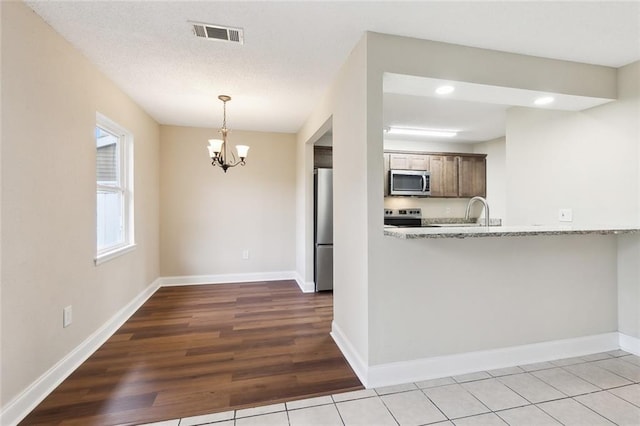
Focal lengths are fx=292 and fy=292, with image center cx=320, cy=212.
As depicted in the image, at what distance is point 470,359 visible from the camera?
87.1 inches

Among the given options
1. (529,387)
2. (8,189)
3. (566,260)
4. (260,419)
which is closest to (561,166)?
(566,260)

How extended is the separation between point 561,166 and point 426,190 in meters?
2.21

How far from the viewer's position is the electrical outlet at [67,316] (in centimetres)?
214

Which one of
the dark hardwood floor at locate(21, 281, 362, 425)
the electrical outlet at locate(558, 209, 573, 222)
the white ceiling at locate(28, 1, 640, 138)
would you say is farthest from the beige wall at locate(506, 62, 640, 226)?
the dark hardwood floor at locate(21, 281, 362, 425)

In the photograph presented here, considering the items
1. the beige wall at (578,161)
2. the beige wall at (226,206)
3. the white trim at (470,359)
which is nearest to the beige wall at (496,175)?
the beige wall at (578,161)

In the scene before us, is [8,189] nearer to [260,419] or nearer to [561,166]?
[260,419]

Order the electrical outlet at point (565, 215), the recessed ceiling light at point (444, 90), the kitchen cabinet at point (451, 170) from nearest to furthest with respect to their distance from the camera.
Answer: the recessed ceiling light at point (444, 90), the electrical outlet at point (565, 215), the kitchen cabinet at point (451, 170)

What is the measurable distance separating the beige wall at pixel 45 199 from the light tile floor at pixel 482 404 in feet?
3.42

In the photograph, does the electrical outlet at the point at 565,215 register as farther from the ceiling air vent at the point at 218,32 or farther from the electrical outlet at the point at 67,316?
the electrical outlet at the point at 67,316

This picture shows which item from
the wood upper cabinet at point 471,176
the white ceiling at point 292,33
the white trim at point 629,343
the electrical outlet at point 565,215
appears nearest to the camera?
the white ceiling at point 292,33

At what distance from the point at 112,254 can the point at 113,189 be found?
72 centimetres

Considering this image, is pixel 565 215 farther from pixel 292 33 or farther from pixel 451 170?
pixel 292 33

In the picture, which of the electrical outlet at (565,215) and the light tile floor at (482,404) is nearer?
the light tile floor at (482,404)

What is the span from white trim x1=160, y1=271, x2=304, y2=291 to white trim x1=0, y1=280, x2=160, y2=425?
1.36 meters
